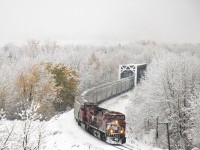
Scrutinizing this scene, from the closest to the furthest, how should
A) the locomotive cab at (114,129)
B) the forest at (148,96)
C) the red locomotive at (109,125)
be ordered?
the locomotive cab at (114,129) < the red locomotive at (109,125) < the forest at (148,96)

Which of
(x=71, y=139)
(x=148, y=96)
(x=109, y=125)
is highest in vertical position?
(x=109, y=125)

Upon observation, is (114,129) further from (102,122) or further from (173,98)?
(173,98)

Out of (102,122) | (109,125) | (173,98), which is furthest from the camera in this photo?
(173,98)

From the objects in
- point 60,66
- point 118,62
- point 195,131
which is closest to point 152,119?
point 195,131

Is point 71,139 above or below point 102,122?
below

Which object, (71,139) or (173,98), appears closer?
(71,139)

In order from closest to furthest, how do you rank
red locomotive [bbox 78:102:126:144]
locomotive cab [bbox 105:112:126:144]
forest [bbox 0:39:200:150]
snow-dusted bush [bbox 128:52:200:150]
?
1. locomotive cab [bbox 105:112:126:144]
2. red locomotive [bbox 78:102:126:144]
3. forest [bbox 0:39:200:150]
4. snow-dusted bush [bbox 128:52:200:150]

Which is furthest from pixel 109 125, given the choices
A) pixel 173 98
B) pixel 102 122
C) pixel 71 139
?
pixel 173 98

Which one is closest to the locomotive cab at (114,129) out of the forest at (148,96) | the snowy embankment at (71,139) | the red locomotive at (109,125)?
the red locomotive at (109,125)

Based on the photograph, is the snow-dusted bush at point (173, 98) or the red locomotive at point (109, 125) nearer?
the red locomotive at point (109, 125)

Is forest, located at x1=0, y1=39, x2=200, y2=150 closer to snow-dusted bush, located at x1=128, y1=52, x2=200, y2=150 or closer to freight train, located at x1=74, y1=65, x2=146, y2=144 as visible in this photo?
snow-dusted bush, located at x1=128, y1=52, x2=200, y2=150

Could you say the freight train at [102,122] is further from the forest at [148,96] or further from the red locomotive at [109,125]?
the forest at [148,96]

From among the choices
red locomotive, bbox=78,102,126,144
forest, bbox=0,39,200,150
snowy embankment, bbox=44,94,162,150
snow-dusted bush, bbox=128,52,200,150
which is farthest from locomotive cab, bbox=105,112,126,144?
snow-dusted bush, bbox=128,52,200,150

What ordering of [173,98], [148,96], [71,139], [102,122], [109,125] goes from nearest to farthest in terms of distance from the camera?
[109,125]
[102,122]
[71,139]
[173,98]
[148,96]
